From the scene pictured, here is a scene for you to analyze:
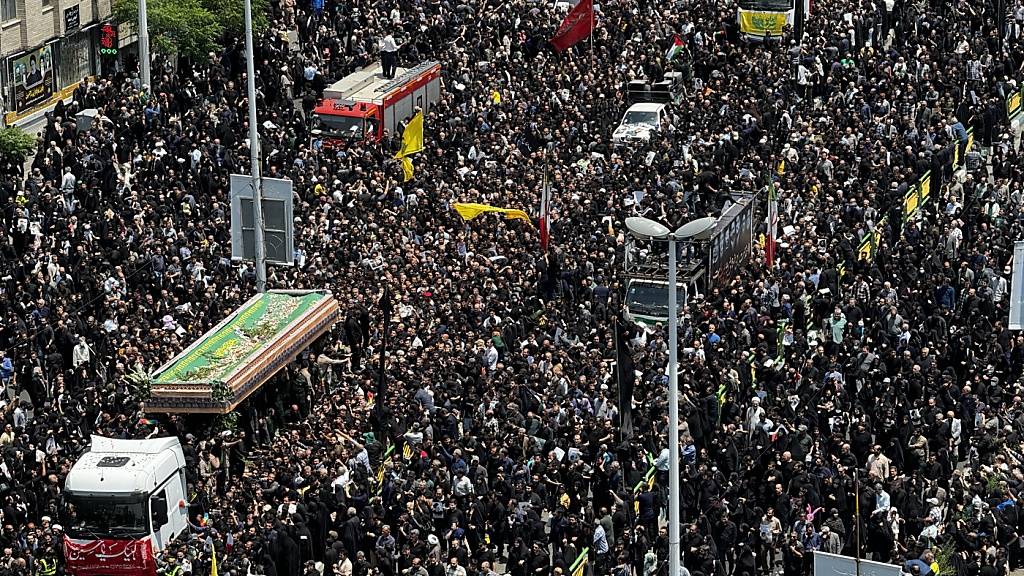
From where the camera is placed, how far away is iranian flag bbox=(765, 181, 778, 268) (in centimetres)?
4803

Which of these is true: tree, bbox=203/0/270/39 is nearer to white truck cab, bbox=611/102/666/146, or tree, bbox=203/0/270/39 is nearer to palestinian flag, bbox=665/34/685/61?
palestinian flag, bbox=665/34/685/61

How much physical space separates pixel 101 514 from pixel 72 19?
28945 millimetres

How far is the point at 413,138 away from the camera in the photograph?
55.3m

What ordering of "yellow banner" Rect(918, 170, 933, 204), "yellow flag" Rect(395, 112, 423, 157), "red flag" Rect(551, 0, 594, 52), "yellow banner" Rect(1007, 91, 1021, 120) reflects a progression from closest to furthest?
1. "yellow banner" Rect(918, 170, 933, 204)
2. "yellow flag" Rect(395, 112, 423, 157)
3. "yellow banner" Rect(1007, 91, 1021, 120)
4. "red flag" Rect(551, 0, 594, 52)

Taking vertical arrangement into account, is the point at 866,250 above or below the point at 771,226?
below

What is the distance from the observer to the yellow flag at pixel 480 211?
164 feet

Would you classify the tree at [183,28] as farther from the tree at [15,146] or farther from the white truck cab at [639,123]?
the white truck cab at [639,123]

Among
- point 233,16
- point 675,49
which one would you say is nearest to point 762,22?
point 675,49

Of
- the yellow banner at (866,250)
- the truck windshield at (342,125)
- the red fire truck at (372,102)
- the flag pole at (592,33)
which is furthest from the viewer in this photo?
the flag pole at (592,33)

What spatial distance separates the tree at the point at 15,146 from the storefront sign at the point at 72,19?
361 inches

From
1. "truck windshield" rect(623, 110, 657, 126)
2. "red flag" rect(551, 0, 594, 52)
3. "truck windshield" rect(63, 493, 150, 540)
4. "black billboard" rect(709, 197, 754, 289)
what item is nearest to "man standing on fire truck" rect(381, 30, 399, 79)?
"red flag" rect(551, 0, 594, 52)

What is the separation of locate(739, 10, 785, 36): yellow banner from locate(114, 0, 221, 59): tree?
13527 millimetres

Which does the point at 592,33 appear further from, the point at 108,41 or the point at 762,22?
the point at 108,41

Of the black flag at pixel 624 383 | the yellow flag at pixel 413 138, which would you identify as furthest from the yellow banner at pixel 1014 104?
the black flag at pixel 624 383
